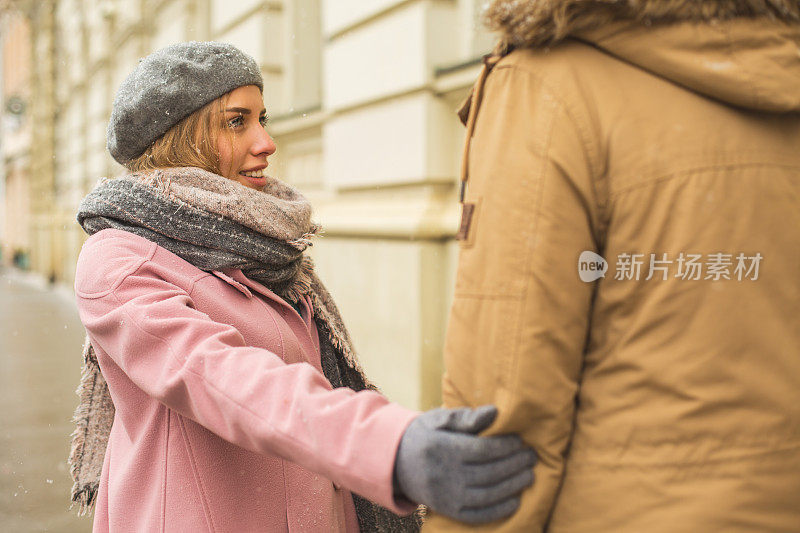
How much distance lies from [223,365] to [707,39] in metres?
0.92

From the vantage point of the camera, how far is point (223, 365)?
4.22ft

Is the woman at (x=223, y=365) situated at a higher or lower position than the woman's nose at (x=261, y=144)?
lower

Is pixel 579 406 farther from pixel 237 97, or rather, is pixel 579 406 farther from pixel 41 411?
pixel 41 411

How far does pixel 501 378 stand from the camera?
1070mm

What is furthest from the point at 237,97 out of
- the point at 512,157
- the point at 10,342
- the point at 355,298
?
the point at 10,342

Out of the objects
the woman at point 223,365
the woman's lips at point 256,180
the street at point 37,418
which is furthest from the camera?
the street at point 37,418

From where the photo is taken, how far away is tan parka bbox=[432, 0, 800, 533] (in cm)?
102

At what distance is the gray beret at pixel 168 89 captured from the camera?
1701 mm

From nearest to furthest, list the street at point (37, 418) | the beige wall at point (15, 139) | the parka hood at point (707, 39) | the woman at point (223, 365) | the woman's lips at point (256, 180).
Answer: the parka hood at point (707, 39), the woman at point (223, 365), the woman's lips at point (256, 180), the street at point (37, 418), the beige wall at point (15, 139)

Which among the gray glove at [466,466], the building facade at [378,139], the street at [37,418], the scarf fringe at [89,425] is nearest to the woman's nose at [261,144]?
the scarf fringe at [89,425]

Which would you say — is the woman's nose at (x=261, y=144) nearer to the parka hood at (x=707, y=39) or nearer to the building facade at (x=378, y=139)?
the parka hood at (x=707, y=39)

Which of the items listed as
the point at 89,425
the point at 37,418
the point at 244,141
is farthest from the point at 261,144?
the point at 37,418

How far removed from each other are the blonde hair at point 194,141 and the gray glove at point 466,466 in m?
0.95

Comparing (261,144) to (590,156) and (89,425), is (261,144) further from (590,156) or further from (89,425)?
(590,156)
